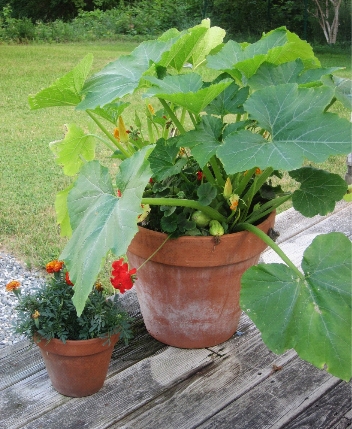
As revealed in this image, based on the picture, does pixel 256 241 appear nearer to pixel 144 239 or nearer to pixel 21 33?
pixel 144 239

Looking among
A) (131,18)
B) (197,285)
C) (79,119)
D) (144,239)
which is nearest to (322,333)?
(197,285)

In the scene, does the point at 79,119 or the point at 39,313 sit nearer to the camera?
the point at 39,313

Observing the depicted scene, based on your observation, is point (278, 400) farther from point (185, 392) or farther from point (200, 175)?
point (200, 175)

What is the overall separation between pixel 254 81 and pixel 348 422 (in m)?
0.70

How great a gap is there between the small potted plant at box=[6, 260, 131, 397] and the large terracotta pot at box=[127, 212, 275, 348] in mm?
116

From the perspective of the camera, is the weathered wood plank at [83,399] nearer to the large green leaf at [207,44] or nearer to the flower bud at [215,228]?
the flower bud at [215,228]

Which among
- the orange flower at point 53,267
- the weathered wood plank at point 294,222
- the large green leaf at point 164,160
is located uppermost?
the large green leaf at point 164,160

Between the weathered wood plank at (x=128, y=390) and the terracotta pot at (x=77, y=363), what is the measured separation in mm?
28

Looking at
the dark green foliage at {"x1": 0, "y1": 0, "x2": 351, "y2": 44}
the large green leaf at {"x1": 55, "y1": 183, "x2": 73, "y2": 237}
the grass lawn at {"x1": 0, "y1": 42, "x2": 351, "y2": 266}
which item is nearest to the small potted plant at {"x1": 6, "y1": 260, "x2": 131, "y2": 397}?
the large green leaf at {"x1": 55, "y1": 183, "x2": 73, "y2": 237}

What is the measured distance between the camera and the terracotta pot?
120 cm

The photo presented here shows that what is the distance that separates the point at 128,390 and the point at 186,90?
63 cm

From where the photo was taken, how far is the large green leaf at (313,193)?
49.3 inches

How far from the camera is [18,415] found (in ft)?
3.79

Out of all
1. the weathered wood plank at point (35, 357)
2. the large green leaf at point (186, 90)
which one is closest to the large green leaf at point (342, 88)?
the large green leaf at point (186, 90)
